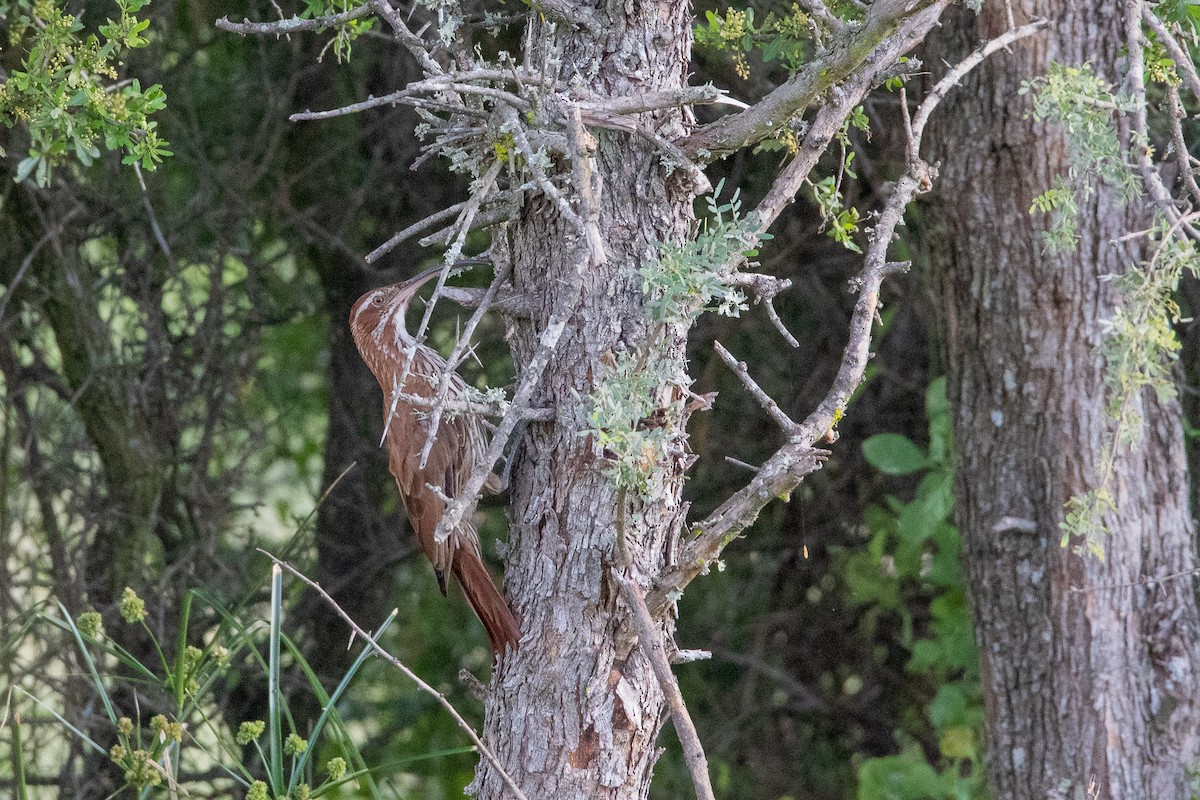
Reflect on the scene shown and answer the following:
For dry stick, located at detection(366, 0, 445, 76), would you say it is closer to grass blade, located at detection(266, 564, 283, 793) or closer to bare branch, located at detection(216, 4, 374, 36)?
bare branch, located at detection(216, 4, 374, 36)

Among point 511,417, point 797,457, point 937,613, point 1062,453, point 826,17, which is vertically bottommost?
point 937,613

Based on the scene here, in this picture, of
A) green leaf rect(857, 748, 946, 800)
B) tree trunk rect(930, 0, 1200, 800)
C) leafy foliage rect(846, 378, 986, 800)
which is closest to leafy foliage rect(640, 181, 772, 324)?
tree trunk rect(930, 0, 1200, 800)

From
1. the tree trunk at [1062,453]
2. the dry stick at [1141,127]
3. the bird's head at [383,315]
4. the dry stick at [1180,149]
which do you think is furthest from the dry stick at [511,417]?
the tree trunk at [1062,453]

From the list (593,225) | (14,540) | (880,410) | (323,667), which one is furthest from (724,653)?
(593,225)

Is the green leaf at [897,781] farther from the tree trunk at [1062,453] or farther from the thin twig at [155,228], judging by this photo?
the thin twig at [155,228]

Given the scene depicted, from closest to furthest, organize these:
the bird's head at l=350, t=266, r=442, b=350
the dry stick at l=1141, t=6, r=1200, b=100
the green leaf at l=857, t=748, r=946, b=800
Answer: the dry stick at l=1141, t=6, r=1200, b=100 → the bird's head at l=350, t=266, r=442, b=350 → the green leaf at l=857, t=748, r=946, b=800

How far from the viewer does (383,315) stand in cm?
320

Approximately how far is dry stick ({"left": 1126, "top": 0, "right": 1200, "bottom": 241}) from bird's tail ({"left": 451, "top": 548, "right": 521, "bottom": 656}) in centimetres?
127

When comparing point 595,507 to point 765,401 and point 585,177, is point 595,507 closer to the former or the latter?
point 765,401

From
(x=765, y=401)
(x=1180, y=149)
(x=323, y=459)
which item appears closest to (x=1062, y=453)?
(x=1180, y=149)

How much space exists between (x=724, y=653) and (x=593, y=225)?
3684mm

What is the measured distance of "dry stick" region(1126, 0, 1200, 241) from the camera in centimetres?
210

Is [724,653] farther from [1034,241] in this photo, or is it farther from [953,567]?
[1034,241]

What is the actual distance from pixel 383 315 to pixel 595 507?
1.39 metres
